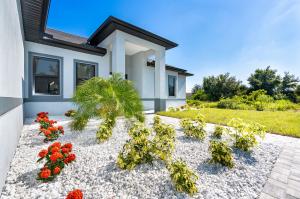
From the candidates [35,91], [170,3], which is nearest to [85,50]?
[35,91]

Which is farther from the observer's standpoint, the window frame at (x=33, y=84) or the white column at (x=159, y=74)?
the white column at (x=159, y=74)

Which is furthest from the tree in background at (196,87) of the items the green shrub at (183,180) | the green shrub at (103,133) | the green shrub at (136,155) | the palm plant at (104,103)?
the green shrub at (183,180)

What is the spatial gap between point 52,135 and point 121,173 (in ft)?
8.07

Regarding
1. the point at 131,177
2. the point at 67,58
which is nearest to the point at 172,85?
the point at 67,58

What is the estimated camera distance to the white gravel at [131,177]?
5.66ft

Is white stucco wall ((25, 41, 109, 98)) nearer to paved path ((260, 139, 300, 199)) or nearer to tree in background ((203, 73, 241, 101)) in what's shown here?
paved path ((260, 139, 300, 199))

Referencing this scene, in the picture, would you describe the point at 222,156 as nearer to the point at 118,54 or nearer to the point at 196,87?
the point at 118,54

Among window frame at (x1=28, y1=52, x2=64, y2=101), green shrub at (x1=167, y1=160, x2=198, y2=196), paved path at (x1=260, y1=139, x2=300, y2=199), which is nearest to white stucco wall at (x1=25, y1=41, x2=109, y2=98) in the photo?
→ window frame at (x1=28, y1=52, x2=64, y2=101)

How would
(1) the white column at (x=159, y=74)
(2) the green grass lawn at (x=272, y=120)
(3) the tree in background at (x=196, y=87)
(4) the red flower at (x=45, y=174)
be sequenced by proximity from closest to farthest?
(4) the red flower at (x=45, y=174) → (2) the green grass lawn at (x=272, y=120) → (1) the white column at (x=159, y=74) → (3) the tree in background at (x=196, y=87)

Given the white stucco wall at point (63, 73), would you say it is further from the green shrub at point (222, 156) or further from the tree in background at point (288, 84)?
the tree in background at point (288, 84)

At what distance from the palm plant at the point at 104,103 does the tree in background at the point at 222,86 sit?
1915cm

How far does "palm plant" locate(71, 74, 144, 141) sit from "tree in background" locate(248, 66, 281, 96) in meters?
23.2

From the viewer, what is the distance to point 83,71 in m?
8.05

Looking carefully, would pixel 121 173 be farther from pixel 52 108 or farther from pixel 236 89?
pixel 236 89
